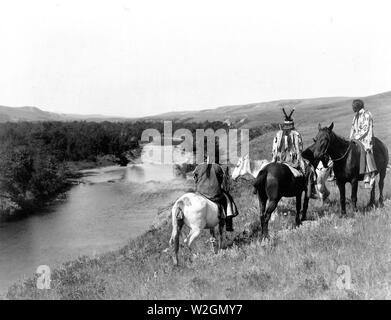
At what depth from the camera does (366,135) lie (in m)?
11.7

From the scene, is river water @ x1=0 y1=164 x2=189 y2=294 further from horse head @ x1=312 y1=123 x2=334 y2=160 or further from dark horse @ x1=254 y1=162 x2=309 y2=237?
horse head @ x1=312 y1=123 x2=334 y2=160

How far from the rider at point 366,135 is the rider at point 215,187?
3721 mm

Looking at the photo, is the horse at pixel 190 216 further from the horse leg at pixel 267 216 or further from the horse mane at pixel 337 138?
the horse mane at pixel 337 138

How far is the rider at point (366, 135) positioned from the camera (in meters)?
11.4

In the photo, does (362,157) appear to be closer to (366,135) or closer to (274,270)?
(366,135)

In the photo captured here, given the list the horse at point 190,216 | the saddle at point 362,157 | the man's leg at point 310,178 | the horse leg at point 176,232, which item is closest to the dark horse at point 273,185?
the man's leg at point 310,178

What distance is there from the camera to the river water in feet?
74.0

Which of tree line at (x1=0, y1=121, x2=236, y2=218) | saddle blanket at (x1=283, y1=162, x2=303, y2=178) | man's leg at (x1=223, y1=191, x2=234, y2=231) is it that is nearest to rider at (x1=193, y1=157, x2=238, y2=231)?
man's leg at (x1=223, y1=191, x2=234, y2=231)

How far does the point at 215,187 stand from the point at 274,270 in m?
2.96

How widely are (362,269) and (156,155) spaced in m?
57.7
